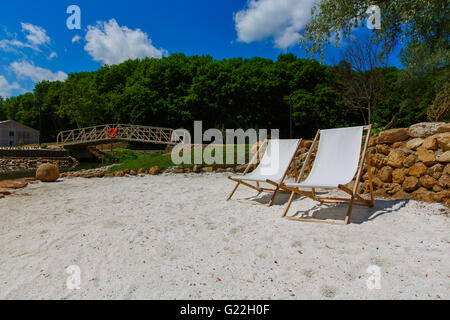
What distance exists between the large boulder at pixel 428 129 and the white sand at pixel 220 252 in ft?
3.91

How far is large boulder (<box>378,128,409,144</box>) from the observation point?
4.21 m

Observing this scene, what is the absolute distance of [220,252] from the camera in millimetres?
2234

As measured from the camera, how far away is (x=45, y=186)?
5.78 metres

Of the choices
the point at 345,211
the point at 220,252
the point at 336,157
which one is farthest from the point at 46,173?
the point at 345,211

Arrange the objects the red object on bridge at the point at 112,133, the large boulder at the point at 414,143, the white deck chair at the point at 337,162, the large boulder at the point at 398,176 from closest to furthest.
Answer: the white deck chair at the point at 337,162, the large boulder at the point at 414,143, the large boulder at the point at 398,176, the red object on bridge at the point at 112,133

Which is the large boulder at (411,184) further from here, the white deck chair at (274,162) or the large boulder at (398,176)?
the white deck chair at (274,162)

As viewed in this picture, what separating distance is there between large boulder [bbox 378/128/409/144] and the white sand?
45.9 inches

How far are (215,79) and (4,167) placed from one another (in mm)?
16612

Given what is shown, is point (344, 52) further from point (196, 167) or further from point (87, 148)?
point (87, 148)

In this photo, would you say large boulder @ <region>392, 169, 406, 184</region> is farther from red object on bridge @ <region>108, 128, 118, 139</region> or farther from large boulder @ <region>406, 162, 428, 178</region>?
red object on bridge @ <region>108, 128, 118, 139</region>

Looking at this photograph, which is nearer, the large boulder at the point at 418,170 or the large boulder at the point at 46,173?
the large boulder at the point at 418,170

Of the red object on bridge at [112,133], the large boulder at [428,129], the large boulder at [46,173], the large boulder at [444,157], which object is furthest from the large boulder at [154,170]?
the red object on bridge at [112,133]

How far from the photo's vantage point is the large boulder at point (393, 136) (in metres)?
4.21

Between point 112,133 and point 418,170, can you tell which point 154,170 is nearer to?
point 418,170
